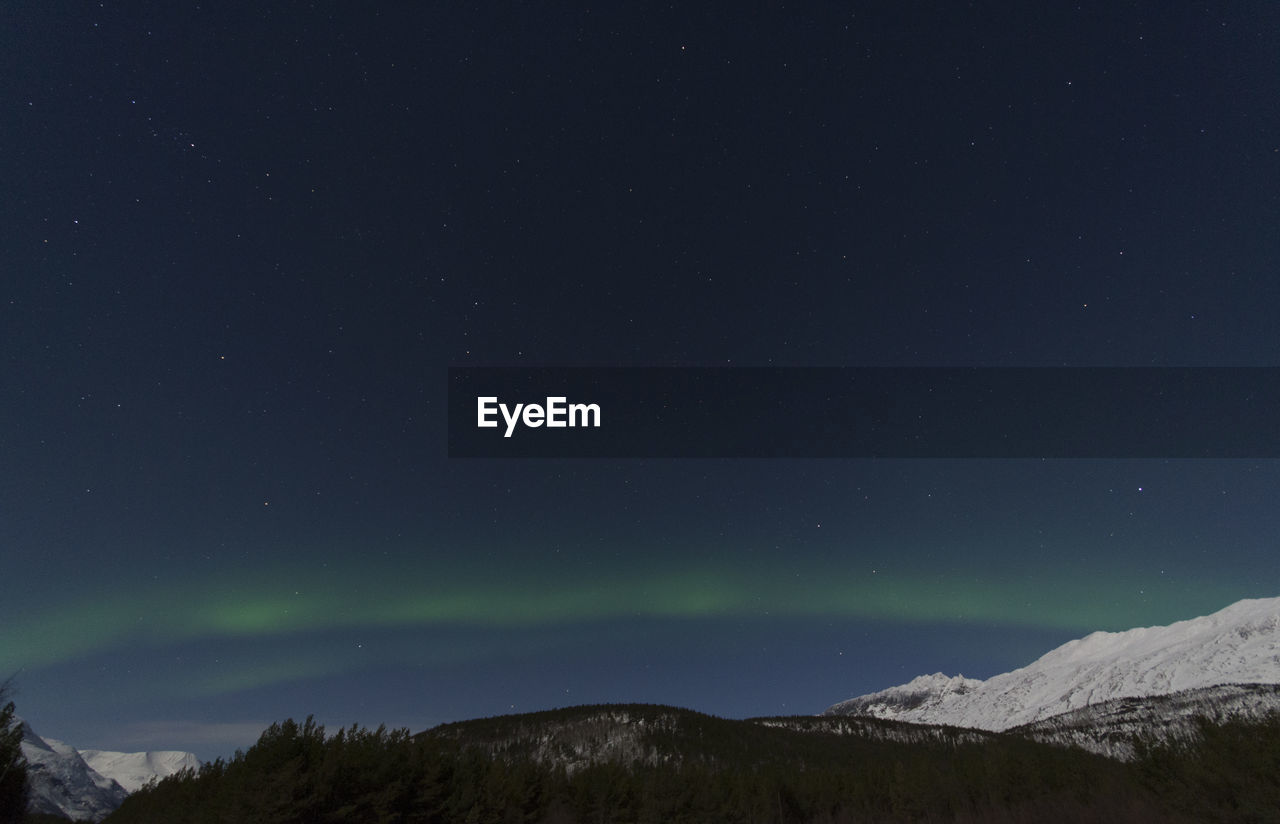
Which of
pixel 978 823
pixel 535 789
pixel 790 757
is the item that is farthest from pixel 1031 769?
pixel 790 757

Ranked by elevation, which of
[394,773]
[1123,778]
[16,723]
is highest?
[16,723]

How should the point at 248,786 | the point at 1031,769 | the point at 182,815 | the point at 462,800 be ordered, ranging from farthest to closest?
the point at 1031,769
the point at 462,800
the point at 182,815
the point at 248,786

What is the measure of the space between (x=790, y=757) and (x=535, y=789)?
472 ft

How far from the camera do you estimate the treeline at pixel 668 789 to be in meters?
30.8

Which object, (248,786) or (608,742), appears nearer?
(248,786)

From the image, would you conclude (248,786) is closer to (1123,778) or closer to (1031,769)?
(1123,778)

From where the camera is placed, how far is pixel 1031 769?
72.9 meters

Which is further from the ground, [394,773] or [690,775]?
[394,773]

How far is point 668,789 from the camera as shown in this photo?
241ft

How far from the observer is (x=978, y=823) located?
2586 centimetres

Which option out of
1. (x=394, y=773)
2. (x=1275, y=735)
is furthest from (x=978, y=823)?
(x=394, y=773)

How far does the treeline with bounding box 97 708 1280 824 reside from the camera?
3078 centimetres

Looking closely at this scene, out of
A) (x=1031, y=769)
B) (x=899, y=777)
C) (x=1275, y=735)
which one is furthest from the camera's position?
(x=899, y=777)

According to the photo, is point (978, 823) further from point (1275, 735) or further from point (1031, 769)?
point (1031, 769)
